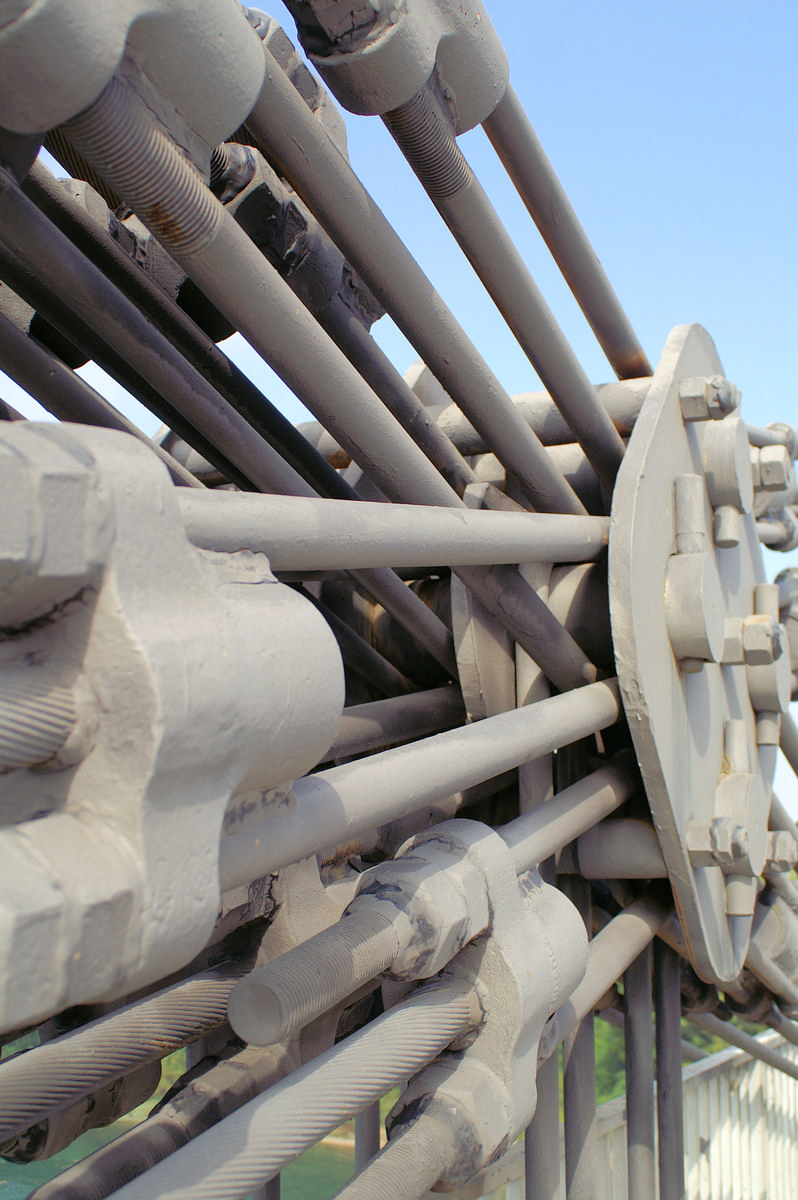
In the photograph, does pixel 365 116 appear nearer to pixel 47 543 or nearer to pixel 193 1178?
pixel 47 543

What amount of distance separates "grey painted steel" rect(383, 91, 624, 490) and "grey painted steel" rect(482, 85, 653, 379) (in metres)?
0.17

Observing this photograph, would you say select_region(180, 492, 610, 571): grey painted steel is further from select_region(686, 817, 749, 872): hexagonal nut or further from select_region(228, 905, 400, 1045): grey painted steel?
select_region(686, 817, 749, 872): hexagonal nut

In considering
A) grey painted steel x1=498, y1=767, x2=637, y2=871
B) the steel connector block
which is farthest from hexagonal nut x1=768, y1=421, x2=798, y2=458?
the steel connector block

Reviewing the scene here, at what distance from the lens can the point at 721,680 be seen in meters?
1.87

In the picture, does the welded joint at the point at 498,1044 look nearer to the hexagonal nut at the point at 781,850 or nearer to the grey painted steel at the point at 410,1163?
the grey painted steel at the point at 410,1163

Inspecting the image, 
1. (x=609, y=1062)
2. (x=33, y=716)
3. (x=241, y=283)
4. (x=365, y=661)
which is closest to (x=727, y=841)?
(x=365, y=661)

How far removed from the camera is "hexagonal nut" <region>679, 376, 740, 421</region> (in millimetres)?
1713

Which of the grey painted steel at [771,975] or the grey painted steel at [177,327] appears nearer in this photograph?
the grey painted steel at [177,327]

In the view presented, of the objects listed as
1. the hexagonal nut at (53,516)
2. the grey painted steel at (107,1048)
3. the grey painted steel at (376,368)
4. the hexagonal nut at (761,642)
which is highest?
the hexagonal nut at (53,516)

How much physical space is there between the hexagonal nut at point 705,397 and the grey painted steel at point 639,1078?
1.22 meters

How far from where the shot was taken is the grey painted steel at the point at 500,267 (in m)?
1.19

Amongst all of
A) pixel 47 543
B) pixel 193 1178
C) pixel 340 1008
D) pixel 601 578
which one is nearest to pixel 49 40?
pixel 47 543

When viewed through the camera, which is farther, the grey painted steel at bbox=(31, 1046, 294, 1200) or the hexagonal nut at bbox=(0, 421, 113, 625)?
the grey painted steel at bbox=(31, 1046, 294, 1200)

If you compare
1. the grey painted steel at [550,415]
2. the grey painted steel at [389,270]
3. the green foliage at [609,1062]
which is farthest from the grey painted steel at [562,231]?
the green foliage at [609,1062]
